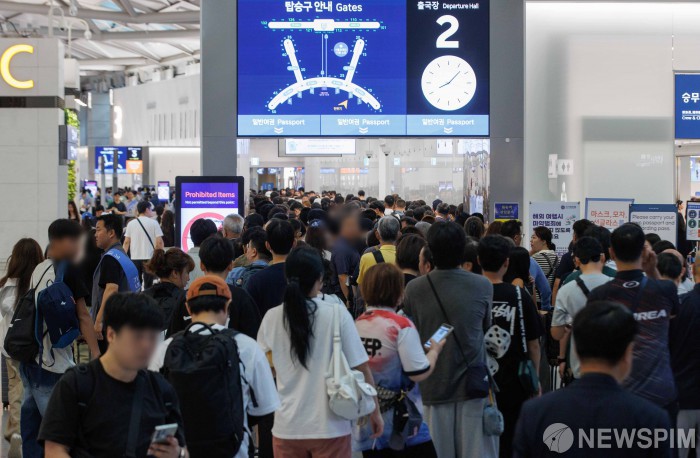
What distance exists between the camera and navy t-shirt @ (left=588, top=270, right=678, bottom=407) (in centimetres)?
427

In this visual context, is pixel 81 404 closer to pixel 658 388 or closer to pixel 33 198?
pixel 658 388

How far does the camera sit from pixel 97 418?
2.89 meters

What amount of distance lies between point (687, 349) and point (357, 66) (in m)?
7.86

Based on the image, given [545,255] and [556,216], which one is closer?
[545,255]

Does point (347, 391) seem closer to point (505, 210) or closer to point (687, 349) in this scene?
point (687, 349)

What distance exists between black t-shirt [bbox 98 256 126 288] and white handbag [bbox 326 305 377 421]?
2800 millimetres

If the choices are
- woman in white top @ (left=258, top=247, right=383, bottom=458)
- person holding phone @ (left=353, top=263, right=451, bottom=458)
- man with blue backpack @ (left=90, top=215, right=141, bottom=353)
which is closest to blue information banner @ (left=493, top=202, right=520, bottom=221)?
man with blue backpack @ (left=90, top=215, right=141, bottom=353)

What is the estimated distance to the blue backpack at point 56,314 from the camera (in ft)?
18.0

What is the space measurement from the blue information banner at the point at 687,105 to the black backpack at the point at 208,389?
1110 cm

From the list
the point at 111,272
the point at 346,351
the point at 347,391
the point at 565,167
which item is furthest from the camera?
the point at 565,167

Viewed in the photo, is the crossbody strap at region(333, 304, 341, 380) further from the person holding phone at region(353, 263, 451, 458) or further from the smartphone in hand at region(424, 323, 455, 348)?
the smartphone in hand at region(424, 323, 455, 348)

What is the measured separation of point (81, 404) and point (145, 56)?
45486 millimetres

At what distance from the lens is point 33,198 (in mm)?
14344

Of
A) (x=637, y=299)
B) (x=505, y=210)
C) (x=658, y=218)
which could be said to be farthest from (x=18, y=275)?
(x=505, y=210)
